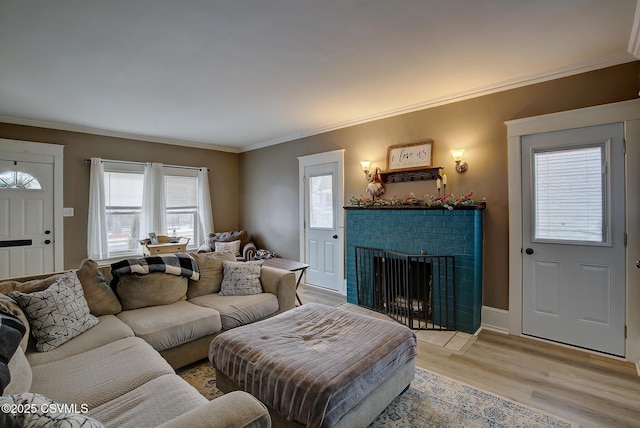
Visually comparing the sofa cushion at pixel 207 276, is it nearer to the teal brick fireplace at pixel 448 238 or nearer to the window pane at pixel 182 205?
the teal brick fireplace at pixel 448 238

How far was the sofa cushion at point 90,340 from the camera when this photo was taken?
6.09ft

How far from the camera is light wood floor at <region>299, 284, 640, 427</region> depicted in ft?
6.61

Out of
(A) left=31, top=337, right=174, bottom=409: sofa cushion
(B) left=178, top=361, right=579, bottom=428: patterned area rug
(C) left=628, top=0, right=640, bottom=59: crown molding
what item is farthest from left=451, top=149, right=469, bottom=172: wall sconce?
(A) left=31, top=337, right=174, bottom=409: sofa cushion

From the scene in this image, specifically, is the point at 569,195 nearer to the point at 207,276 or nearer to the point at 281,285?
the point at 281,285

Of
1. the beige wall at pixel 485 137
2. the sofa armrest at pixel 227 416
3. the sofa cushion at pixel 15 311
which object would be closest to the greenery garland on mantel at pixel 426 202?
the beige wall at pixel 485 137

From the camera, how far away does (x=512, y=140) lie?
3.13m

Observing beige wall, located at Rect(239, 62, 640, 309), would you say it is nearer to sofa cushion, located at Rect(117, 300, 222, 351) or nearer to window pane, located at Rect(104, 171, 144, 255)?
sofa cushion, located at Rect(117, 300, 222, 351)

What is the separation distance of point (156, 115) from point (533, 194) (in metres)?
4.64

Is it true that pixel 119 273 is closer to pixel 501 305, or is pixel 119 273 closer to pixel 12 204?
pixel 12 204

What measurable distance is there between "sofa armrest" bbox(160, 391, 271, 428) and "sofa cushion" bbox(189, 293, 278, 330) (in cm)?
158

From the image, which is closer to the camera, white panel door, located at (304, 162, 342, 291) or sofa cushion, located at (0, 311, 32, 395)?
sofa cushion, located at (0, 311, 32, 395)

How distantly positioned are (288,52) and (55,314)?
256 cm

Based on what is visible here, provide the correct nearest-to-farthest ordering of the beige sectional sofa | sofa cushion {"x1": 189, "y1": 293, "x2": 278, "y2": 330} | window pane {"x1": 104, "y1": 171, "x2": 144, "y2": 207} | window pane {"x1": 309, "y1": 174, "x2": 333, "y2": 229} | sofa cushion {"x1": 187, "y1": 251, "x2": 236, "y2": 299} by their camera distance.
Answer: the beige sectional sofa
sofa cushion {"x1": 189, "y1": 293, "x2": 278, "y2": 330}
sofa cushion {"x1": 187, "y1": 251, "x2": 236, "y2": 299}
window pane {"x1": 309, "y1": 174, "x2": 333, "y2": 229}
window pane {"x1": 104, "y1": 171, "x2": 144, "y2": 207}

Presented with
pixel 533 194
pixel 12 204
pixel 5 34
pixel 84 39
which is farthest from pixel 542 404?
pixel 12 204
